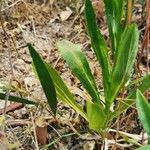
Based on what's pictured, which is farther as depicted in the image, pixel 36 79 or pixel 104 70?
pixel 36 79

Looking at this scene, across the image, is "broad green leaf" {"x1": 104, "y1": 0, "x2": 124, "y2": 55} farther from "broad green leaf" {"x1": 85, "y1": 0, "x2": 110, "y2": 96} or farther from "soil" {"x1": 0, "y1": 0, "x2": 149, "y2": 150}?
"soil" {"x1": 0, "y1": 0, "x2": 149, "y2": 150}

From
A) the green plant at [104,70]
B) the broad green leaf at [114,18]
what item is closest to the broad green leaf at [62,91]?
the green plant at [104,70]

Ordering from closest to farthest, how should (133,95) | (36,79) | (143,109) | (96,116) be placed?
(143,109)
(96,116)
(133,95)
(36,79)

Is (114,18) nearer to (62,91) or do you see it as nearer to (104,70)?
(104,70)

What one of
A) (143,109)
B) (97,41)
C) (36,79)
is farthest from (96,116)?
(36,79)

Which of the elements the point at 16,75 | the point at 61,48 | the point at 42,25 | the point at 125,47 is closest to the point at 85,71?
the point at 61,48

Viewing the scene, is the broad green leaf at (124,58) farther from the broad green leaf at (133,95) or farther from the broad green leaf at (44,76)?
the broad green leaf at (44,76)
